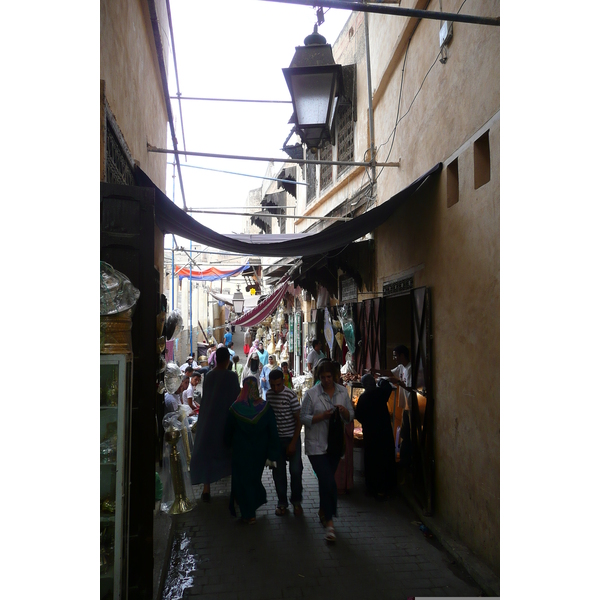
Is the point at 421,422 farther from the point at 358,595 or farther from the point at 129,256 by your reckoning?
the point at 129,256

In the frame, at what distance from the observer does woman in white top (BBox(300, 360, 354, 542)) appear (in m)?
4.85

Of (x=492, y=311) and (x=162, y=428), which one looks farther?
(x=162, y=428)

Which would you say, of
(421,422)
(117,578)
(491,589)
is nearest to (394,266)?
(421,422)

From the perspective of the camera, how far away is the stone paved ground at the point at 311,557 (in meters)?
3.79

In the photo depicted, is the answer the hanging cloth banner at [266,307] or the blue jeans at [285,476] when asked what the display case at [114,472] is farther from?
the hanging cloth banner at [266,307]

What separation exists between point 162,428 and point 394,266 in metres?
→ 3.57

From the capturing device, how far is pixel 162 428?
5656mm

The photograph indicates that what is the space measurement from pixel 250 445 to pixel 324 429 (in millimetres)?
800

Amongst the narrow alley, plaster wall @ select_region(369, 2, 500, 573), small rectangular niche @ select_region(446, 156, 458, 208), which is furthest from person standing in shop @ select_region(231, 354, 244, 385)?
small rectangular niche @ select_region(446, 156, 458, 208)

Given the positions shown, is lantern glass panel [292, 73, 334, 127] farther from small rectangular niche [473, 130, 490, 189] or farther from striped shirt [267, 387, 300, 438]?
striped shirt [267, 387, 300, 438]

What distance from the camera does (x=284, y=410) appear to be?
17.9 feet

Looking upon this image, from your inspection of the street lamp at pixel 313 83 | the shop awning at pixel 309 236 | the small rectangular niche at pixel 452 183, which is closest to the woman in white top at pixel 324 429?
the shop awning at pixel 309 236

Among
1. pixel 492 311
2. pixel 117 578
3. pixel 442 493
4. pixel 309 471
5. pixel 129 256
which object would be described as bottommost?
pixel 309 471

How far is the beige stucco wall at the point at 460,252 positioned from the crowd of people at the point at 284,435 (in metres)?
0.88
